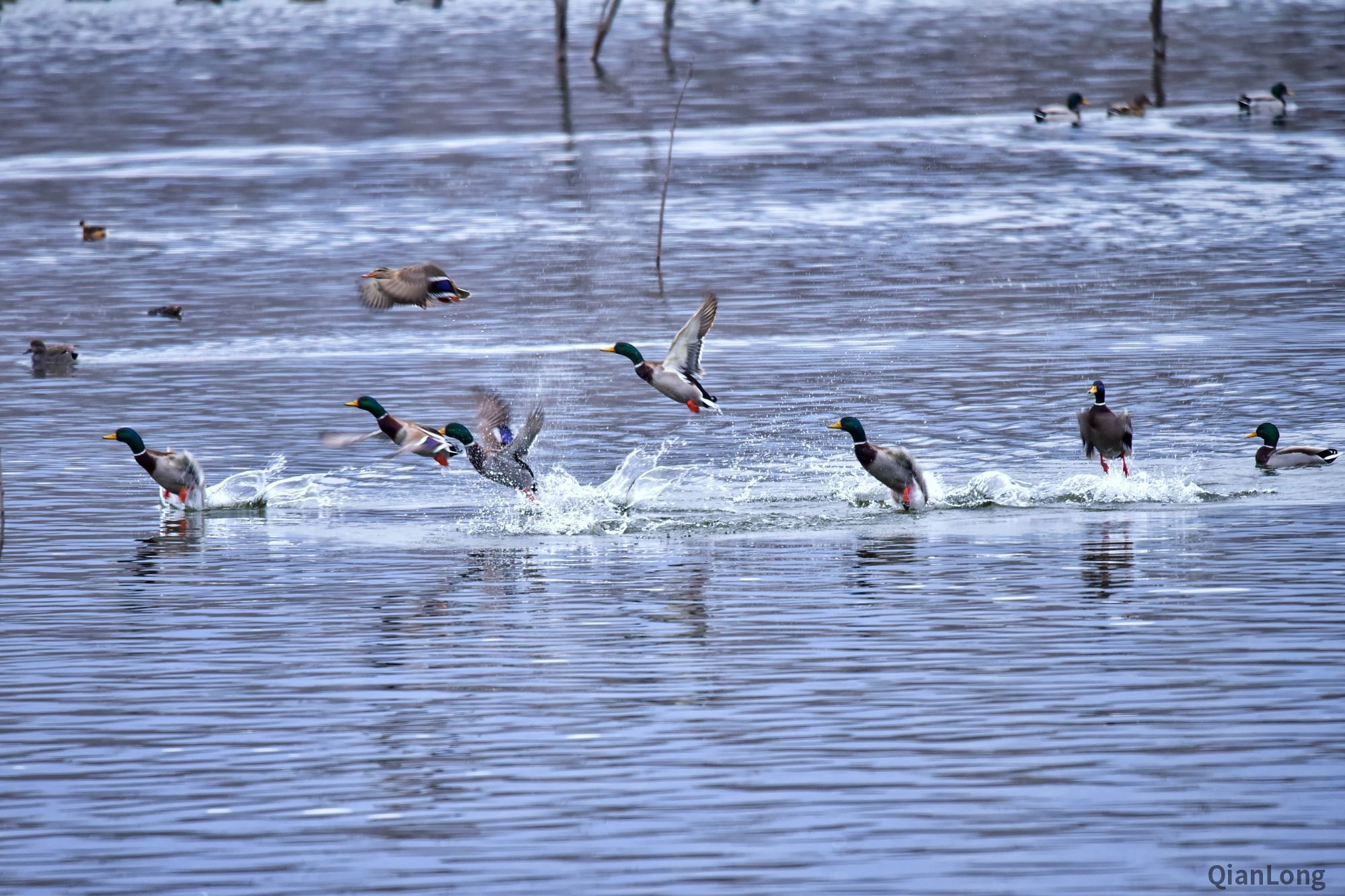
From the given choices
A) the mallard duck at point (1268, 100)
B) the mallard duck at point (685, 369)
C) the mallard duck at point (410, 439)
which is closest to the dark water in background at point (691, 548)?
the mallard duck at point (410, 439)

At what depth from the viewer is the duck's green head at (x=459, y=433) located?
17531 millimetres

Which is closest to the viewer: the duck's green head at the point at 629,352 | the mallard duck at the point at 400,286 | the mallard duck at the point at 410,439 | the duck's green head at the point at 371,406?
the mallard duck at the point at 410,439

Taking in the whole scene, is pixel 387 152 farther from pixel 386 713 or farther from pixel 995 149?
pixel 386 713

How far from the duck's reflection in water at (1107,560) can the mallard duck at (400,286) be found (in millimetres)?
6767

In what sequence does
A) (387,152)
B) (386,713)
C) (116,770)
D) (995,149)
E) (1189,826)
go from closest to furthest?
1. (1189,826)
2. (116,770)
3. (386,713)
4. (995,149)
5. (387,152)

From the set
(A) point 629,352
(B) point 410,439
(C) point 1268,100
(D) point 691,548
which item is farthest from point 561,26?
(D) point 691,548

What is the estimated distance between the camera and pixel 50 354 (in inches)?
1003

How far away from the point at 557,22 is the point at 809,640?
62.2 metres

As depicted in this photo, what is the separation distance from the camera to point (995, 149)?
48375 mm

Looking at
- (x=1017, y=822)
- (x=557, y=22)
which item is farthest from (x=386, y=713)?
(x=557, y=22)

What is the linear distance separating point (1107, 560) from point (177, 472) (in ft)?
25.6

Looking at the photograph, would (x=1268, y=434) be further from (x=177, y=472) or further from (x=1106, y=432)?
(x=177, y=472)

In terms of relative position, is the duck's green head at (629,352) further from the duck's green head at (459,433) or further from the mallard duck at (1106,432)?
the mallard duck at (1106,432)

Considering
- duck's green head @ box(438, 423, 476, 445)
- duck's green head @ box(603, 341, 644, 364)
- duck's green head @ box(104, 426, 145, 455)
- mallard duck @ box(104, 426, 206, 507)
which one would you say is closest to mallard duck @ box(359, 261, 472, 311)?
duck's green head @ box(603, 341, 644, 364)
